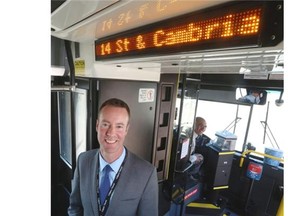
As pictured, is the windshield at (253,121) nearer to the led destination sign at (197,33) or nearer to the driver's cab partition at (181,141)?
the driver's cab partition at (181,141)

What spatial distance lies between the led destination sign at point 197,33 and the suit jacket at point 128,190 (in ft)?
3.06

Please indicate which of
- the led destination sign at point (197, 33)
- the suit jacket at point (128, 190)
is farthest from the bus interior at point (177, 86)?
the suit jacket at point (128, 190)

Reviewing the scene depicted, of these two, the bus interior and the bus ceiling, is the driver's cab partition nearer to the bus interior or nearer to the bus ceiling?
the bus interior

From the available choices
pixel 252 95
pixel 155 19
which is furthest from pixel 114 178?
pixel 252 95

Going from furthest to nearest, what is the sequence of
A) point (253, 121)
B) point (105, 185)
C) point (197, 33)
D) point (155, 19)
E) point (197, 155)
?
1. point (253, 121)
2. point (197, 155)
3. point (105, 185)
4. point (155, 19)
5. point (197, 33)

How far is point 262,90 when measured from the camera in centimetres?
419

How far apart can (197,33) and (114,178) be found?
4.11 ft

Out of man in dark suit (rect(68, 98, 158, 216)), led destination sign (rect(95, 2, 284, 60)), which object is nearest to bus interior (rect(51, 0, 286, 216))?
led destination sign (rect(95, 2, 284, 60))

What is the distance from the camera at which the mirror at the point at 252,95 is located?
424 cm

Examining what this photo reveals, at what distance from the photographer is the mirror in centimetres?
424

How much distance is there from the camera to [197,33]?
842mm

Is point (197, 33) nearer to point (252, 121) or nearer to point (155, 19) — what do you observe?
point (155, 19)
